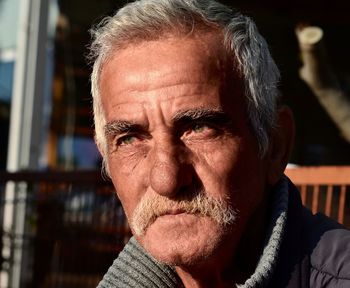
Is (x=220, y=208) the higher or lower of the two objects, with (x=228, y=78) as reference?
lower

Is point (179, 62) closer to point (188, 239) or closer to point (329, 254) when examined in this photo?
point (188, 239)

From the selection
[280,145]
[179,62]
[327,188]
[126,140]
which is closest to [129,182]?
[126,140]

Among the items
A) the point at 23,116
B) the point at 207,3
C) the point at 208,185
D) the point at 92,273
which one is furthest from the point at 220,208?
the point at 23,116

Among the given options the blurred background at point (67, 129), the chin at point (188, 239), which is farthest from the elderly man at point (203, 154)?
the blurred background at point (67, 129)

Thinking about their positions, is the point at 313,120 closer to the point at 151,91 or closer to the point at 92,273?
the point at 92,273

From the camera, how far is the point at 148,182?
2.21 meters

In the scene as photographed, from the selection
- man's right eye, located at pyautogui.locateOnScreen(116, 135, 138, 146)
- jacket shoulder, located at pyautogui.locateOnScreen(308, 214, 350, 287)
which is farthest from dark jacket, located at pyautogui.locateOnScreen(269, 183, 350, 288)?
man's right eye, located at pyautogui.locateOnScreen(116, 135, 138, 146)

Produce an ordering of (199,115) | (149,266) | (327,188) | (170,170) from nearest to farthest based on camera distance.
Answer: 1. (170,170)
2. (199,115)
3. (149,266)
4. (327,188)

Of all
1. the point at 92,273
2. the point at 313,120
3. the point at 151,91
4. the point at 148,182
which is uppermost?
the point at 151,91

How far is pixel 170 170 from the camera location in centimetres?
212

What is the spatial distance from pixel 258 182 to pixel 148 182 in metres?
0.33

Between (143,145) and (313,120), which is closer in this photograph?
(143,145)

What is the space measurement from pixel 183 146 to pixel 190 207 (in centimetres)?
18

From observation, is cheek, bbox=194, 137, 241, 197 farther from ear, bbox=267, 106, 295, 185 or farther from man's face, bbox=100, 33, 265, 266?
ear, bbox=267, 106, 295, 185
